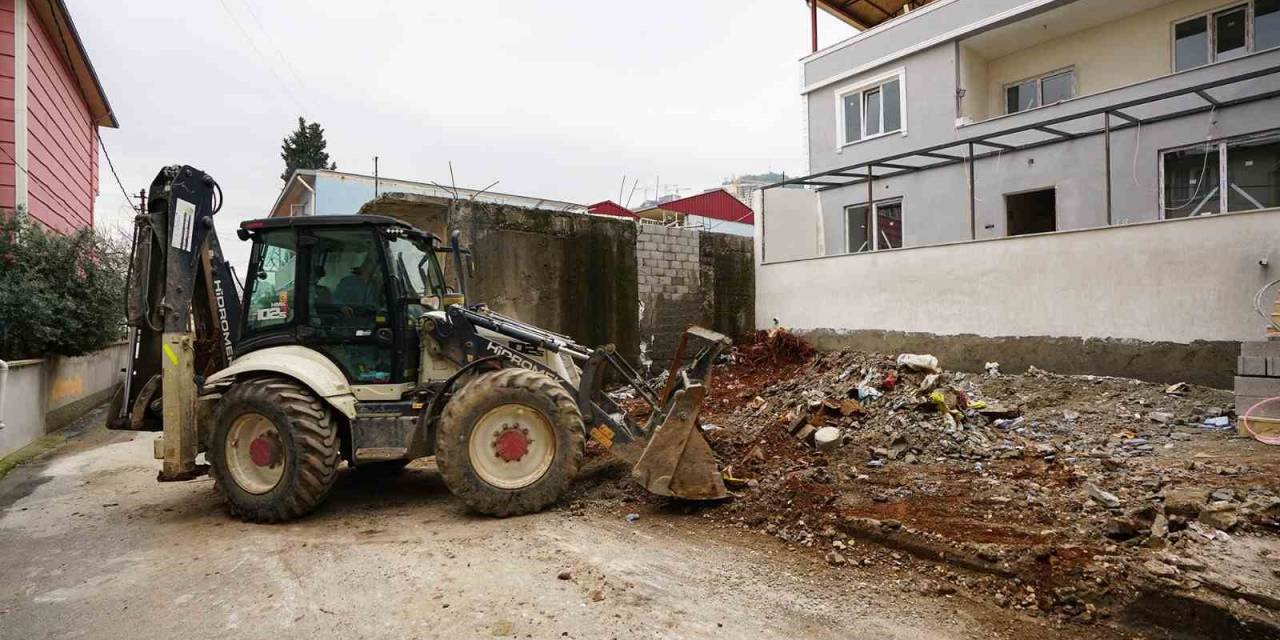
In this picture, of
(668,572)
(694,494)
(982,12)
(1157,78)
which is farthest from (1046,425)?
(982,12)

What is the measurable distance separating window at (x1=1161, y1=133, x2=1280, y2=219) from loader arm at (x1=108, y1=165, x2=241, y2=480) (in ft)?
42.1

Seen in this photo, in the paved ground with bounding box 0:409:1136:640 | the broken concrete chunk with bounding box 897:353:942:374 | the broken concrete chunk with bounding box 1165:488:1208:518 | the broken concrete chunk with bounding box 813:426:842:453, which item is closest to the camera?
the paved ground with bounding box 0:409:1136:640

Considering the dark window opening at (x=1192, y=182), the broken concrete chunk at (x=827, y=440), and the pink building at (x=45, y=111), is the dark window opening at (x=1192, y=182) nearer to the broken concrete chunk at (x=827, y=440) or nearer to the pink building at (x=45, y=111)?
the broken concrete chunk at (x=827, y=440)

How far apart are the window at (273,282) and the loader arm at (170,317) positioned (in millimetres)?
399

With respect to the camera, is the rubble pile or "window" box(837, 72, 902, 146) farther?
"window" box(837, 72, 902, 146)

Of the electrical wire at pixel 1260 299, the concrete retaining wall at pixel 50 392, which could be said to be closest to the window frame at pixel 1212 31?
the electrical wire at pixel 1260 299

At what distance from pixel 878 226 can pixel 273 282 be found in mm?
12633

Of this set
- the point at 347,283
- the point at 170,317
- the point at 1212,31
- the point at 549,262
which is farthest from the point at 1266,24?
the point at 170,317

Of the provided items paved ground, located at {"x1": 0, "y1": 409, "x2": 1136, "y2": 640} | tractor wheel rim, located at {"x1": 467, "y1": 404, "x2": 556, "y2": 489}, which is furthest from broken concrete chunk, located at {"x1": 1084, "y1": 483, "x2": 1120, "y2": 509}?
tractor wheel rim, located at {"x1": 467, "y1": 404, "x2": 556, "y2": 489}

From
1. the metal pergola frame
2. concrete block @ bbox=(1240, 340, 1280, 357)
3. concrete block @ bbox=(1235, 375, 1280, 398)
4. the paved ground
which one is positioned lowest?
the paved ground

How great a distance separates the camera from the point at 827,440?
6488mm

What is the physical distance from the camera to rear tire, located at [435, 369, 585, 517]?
5086 mm

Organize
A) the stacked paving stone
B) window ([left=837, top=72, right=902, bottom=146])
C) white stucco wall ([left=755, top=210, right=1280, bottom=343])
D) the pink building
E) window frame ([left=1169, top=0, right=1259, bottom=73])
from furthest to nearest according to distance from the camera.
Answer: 1. window ([left=837, top=72, right=902, bottom=146])
2. window frame ([left=1169, top=0, right=1259, bottom=73])
3. the pink building
4. white stucco wall ([left=755, top=210, right=1280, bottom=343])
5. the stacked paving stone

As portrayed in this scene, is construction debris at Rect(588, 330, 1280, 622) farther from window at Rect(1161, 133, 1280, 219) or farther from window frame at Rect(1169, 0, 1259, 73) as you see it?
Answer: window frame at Rect(1169, 0, 1259, 73)
